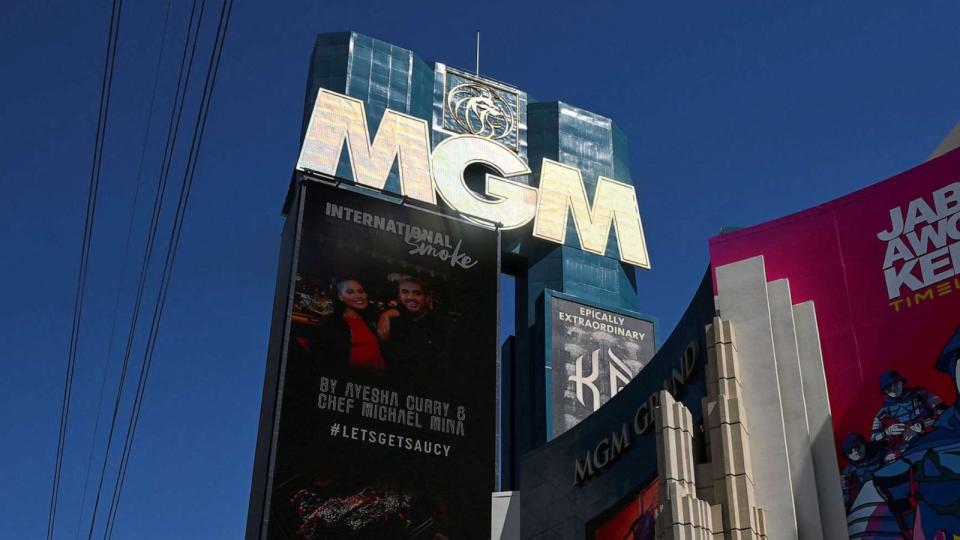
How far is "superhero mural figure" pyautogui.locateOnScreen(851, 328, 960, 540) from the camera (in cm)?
2241

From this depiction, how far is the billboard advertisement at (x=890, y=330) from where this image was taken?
23000 millimetres

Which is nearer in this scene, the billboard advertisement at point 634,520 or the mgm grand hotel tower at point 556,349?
the mgm grand hotel tower at point 556,349

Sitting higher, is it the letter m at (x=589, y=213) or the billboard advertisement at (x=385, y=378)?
the letter m at (x=589, y=213)

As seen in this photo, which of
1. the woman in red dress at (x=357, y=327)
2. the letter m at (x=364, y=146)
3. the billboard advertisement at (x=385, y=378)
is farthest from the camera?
the letter m at (x=364, y=146)

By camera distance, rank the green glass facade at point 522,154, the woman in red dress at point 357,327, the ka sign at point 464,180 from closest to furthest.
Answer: the woman in red dress at point 357,327, the green glass facade at point 522,154, the ka sign at point 464,180

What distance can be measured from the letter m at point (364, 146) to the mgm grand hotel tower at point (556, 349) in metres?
0.10

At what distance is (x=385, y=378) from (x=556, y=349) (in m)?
11.7

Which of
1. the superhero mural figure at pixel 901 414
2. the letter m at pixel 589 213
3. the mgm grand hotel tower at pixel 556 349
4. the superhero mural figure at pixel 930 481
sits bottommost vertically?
the superhero mural figure at pixel 930 481

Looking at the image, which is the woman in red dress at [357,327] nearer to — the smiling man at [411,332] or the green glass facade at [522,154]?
the smiling man at [411,332]

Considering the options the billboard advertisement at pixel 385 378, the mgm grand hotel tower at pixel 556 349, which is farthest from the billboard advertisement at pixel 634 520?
the billboard advertisement at pixel 385 378

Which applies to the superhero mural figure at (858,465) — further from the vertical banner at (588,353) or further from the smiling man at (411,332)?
the vertical banner at (588,353)

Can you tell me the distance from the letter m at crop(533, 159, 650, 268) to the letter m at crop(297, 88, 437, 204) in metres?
6.03

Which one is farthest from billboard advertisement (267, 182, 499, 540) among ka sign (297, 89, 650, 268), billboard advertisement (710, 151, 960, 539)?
billboard advertisement (710, 151, 960, 539)

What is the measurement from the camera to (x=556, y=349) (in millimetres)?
48750
